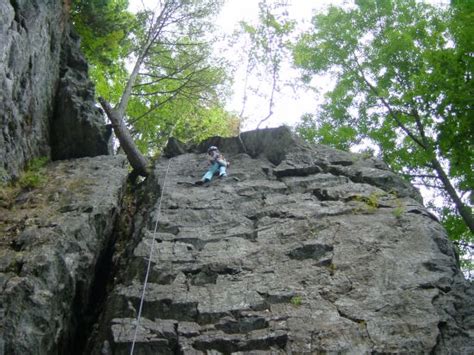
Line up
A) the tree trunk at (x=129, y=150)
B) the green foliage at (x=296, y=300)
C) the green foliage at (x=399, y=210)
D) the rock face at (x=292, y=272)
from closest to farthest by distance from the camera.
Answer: the rock face at (x=292, y=272), the green foliage at (x=296, y=300), the green foliage at (x=399, y=210), the tree trunk at (x=129, y=150)

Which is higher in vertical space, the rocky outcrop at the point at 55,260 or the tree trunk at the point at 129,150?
the tree trunk at the point at 129,150

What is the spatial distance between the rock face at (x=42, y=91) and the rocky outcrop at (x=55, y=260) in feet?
3.79

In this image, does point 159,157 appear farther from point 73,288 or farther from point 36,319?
point 36,319

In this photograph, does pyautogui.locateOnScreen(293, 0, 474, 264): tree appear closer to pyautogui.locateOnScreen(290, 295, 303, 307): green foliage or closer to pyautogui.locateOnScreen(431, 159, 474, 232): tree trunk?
pyautogui.locateOnScreen(431, 159, 474, 232): tree trunk

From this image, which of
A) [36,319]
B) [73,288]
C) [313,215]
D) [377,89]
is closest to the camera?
[36,319]

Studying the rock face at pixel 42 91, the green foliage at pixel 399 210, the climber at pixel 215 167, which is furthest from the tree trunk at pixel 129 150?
the green foliage at pixel 399 210

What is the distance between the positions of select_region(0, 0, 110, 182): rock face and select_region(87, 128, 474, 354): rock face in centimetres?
272

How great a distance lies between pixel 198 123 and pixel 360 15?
7008 mm

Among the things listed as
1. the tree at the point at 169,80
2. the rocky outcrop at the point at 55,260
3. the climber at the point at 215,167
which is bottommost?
the rocky outcrop at the point at 55,260

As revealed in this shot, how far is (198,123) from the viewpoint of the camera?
17.4 meters

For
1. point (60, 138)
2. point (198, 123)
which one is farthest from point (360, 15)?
point (60, 138)

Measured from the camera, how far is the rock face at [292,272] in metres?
5.42

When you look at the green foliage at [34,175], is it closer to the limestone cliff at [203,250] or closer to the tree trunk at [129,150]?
the limestone cliff at [203,250]

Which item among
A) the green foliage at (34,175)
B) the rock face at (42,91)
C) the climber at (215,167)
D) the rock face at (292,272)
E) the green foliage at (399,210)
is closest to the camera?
the rock face at (292,272)
